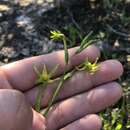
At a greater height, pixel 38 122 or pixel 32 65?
pixel 32 65

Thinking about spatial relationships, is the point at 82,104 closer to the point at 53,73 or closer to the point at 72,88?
the point at 72,88

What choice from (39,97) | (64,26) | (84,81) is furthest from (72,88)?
(64,26)

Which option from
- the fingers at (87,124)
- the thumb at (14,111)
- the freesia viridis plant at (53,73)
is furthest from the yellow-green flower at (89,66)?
the thumb at (14,111)

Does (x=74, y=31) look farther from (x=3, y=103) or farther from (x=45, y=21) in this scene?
(x=3, y=103)

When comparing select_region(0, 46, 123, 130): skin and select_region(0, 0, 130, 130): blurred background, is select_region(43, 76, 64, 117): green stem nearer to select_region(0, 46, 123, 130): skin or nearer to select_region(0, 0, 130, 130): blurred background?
select_region(0, 46, 123, 130): skin

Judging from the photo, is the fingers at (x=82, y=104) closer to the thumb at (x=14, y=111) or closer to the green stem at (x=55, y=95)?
the green stem at (x=55, y=95)

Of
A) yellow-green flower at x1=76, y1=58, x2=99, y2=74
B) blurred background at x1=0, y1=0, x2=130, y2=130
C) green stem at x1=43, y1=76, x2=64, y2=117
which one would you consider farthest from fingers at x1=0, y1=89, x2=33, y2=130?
blurred background at x1=0, y1=0, x2=130, y2=130
